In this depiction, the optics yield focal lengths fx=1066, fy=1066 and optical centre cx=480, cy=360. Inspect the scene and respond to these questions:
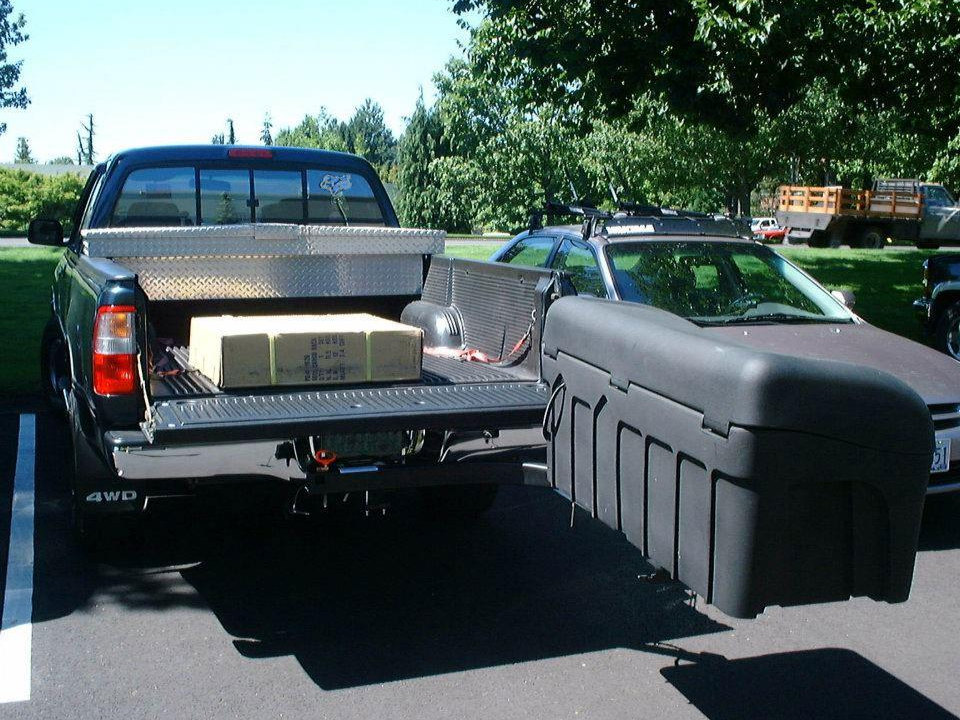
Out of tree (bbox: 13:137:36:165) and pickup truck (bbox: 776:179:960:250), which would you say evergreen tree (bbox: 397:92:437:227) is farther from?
tree (bbox: 13:137:36:165)

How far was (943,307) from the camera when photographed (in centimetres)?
1147

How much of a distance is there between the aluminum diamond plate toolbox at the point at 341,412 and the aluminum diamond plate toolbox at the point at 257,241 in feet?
5.22

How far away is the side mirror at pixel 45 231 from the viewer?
739 centimetres

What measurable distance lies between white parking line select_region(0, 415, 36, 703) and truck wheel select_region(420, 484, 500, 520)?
6.95 ft

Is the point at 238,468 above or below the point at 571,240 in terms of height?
below

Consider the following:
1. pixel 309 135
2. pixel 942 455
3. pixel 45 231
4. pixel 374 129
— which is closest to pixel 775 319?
pixel 942 455

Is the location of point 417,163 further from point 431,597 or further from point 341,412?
point 341,412

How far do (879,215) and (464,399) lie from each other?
103ft

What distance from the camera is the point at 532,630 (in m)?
4.53

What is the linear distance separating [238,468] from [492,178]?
37443 millimetres

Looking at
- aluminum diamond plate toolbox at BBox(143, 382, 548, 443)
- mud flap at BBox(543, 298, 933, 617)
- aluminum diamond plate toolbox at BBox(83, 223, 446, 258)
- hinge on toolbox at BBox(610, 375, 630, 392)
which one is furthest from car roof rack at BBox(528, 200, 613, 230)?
mud flap at BBox(543, 298, 933, 617)

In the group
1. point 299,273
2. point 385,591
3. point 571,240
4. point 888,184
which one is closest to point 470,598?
point 385,591

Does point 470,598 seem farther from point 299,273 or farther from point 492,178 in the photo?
point 492,178

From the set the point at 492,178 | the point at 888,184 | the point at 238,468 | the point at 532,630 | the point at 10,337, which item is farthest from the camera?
the point at 492,178
